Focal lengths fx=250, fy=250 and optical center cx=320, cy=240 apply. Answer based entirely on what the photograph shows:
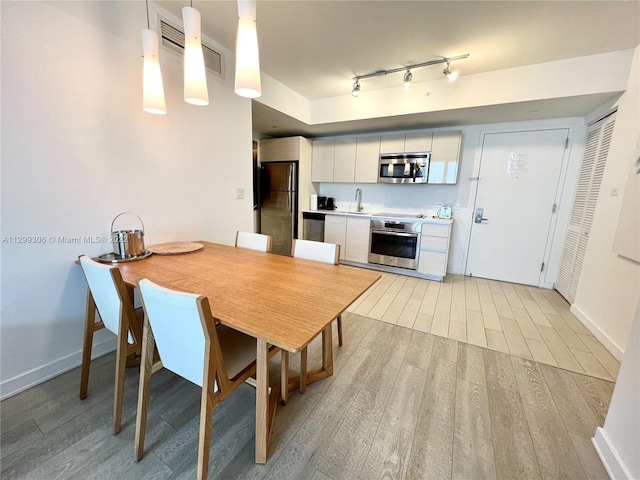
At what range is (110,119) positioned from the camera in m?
1.73

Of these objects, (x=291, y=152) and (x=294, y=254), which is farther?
(x=291, y=152)

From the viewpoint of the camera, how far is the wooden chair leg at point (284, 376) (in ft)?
4.64

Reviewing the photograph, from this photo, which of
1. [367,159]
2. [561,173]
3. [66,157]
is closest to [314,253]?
[66,157]

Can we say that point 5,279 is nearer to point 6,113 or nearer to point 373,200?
point 6,113

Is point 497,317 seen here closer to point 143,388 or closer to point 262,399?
point 262,399

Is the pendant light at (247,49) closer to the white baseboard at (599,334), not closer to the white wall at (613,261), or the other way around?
the white wall at (613,261)

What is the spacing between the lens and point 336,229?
4195mm

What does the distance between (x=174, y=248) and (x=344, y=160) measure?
10.1ft

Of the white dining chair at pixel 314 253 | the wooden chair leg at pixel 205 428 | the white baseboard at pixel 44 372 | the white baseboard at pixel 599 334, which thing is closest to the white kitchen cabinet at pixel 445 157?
the white baseboard at pixel 599 334

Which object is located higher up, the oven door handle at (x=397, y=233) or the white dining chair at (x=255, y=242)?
the white dining chair at (x=255, y=242)

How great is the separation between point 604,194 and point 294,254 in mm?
3086

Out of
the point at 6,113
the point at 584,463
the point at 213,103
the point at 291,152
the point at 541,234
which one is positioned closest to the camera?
the point at 584,463

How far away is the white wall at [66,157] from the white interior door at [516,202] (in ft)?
12.8

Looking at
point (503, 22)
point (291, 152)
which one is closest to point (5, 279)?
point (291, 152)
